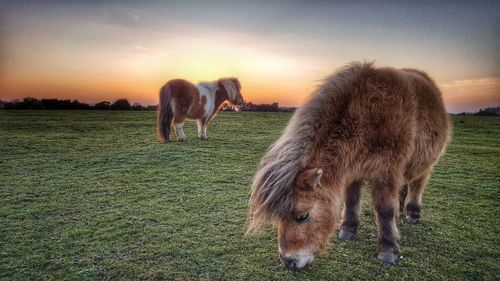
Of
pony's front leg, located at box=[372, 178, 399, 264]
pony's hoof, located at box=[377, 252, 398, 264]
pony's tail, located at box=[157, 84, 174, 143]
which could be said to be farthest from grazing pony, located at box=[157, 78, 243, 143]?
pony's hoof, located at box=[377, 252, 398, 264]

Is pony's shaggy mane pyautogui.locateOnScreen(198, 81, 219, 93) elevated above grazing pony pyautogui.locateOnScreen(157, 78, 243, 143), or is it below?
above

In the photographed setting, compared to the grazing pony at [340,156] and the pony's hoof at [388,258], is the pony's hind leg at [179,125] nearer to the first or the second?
the grazing pony at [340,156]

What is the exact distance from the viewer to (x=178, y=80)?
1007cm

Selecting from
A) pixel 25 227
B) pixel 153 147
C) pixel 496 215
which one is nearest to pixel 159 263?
pixel 25 227

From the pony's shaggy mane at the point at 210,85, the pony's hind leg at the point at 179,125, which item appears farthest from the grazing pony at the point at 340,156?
the pony's shaggy mane at the point at 210,85

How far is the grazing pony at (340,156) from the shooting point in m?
2.82

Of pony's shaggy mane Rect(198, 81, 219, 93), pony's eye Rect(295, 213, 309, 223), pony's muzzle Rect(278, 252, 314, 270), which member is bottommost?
pony's muzzle Rect(278, 252, 314, 270)

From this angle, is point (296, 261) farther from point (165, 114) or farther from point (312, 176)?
point (165, 114)

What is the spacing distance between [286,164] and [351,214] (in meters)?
1.57

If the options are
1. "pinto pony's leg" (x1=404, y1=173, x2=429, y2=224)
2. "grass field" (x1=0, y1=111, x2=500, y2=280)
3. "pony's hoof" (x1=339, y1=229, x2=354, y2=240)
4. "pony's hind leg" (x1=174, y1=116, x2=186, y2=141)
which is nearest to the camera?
"grass field" (x1=0, y1=111, x2=500, y2=280)

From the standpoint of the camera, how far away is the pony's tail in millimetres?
9688

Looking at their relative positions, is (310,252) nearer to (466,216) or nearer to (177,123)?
(466,216)

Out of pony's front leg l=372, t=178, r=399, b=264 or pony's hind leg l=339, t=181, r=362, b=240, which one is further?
pony's hind leg l=339, t=181, r=362, b=240

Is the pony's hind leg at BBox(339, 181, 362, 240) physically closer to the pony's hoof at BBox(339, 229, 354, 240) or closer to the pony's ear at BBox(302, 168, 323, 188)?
the pony's hoof at BBox(339, 229, 354, 240)
